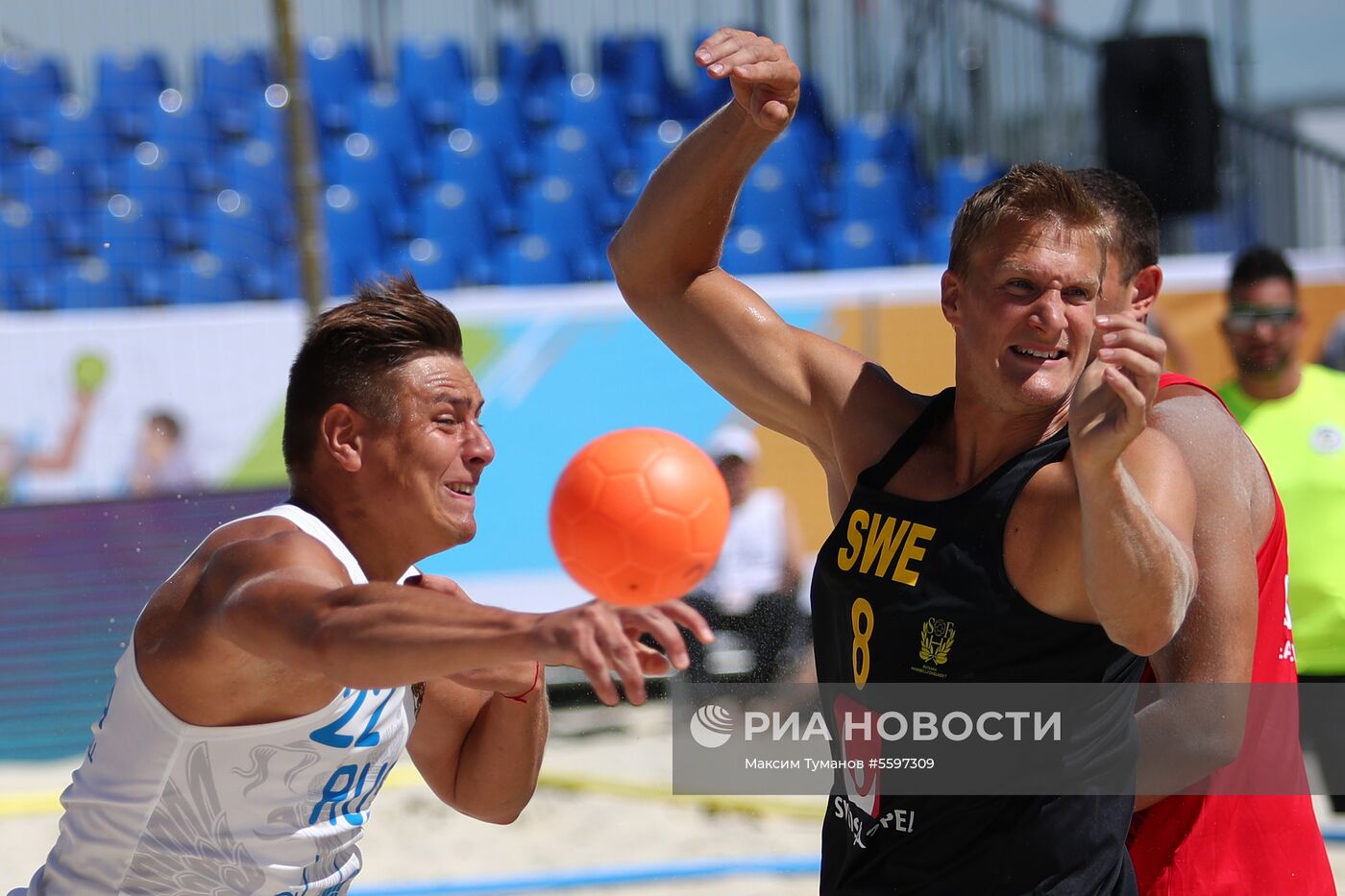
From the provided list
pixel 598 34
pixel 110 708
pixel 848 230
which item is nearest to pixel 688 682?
pixel 110 708

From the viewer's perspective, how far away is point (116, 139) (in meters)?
10.2

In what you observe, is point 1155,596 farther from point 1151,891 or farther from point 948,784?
point 1151,891

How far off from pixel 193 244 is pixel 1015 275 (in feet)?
25.8

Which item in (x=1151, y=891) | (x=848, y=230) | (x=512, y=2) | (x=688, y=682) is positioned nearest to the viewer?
(x=1151, y=891)

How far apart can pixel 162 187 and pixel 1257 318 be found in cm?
757

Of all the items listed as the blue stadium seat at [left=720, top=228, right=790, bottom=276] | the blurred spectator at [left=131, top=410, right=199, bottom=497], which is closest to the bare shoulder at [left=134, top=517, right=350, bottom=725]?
the blurred spectator at [left=131, top=410, right=199, bottom=497]

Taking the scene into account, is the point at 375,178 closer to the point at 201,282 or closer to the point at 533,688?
the point at 201,282

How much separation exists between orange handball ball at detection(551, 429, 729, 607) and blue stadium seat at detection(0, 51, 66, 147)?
9132 mm

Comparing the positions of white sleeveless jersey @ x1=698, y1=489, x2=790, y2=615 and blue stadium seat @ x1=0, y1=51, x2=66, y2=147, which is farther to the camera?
blue stadium seat @ x1=0, y1=51, x2=66, y2=147

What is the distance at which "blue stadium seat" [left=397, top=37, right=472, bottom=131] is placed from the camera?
10539 mm

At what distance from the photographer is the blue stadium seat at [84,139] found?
9.78 metres

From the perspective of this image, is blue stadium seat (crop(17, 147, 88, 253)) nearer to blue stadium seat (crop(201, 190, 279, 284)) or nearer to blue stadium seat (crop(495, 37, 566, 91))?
blue stadium seat (crop(201, 190, 279, 284))

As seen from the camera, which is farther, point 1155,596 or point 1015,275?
point 1015,275

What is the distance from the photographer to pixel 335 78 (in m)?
10.7
